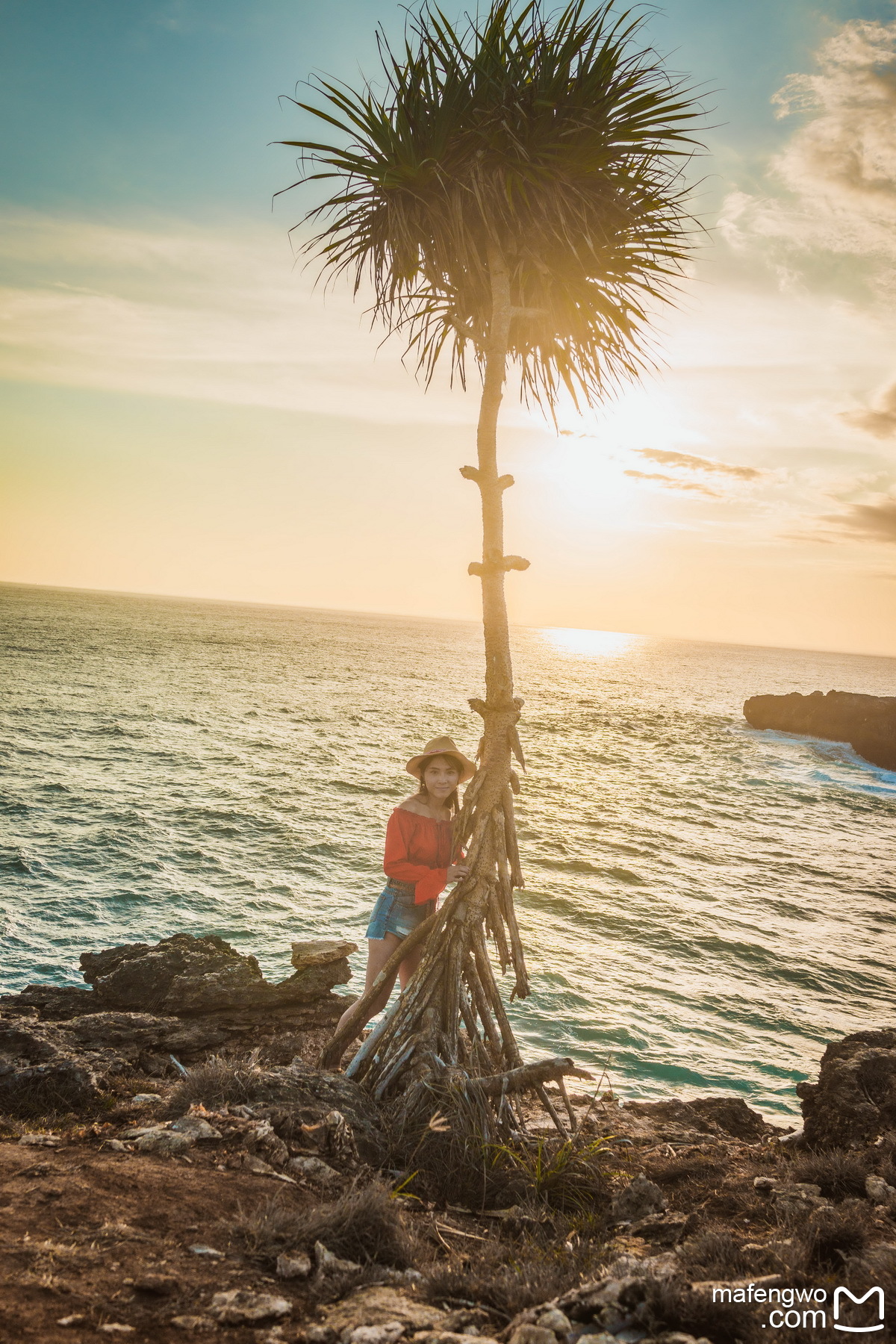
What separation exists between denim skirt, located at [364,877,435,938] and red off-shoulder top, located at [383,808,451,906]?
0.06 meters

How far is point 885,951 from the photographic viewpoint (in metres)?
12.7

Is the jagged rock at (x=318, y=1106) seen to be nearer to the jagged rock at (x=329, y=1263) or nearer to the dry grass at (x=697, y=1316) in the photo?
the jagged rock at (x=329, y=1263)

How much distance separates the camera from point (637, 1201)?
4.05 metres

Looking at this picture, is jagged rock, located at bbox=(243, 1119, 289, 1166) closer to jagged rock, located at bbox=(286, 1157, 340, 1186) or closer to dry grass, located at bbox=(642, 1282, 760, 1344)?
jagged rock, located at bbox=(286, 1157, 340, 1186)

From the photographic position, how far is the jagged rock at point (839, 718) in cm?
3488

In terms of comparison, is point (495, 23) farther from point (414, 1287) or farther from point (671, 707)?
point (671, 707)

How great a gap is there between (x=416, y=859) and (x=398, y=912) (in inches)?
17.3

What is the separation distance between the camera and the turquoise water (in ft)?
32.7

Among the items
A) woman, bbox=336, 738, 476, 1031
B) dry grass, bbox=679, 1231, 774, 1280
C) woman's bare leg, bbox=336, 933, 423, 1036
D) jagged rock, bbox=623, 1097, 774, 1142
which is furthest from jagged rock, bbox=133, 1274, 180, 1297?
jagged rock, bbox=623, 1097, 774, 1142

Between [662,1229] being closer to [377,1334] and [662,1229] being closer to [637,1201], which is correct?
[637,1201]

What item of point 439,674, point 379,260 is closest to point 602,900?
point 379,260

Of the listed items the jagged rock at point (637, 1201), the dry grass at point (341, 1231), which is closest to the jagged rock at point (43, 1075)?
the dry grass at point (341, 1231)

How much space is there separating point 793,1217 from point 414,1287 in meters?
2.07

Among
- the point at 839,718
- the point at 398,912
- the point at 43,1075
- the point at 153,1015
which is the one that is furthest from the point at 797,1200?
the point at 839,718
